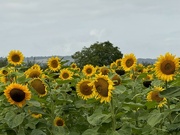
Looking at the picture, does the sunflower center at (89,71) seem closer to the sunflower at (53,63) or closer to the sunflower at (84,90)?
the sunflower at (53,63)

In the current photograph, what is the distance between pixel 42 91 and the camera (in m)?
4.42

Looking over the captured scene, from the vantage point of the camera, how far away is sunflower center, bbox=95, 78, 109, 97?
370cm

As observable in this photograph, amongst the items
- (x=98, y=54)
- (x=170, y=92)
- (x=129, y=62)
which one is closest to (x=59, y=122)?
(x=170, y=92)

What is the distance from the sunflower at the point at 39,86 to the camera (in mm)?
4414

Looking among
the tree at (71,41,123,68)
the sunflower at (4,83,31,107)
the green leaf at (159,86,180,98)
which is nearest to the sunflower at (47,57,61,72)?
the sunflower at (4,83,31,107)

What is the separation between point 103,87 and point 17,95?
2.57ft

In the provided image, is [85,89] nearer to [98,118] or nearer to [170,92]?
[98,118]

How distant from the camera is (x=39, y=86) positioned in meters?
4.41

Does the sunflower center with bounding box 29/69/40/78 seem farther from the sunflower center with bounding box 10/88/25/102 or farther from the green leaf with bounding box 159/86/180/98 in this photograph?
the green leaf with bounding box 159/86/180/98

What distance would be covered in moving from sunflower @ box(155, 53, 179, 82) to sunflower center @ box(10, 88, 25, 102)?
4.00 ft

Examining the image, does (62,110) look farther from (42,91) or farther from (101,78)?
(101,78)

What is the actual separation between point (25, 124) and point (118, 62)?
533cm

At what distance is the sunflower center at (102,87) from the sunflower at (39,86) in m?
0.84

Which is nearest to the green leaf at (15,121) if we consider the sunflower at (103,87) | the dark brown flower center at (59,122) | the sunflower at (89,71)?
the sunflower at (103,87)
